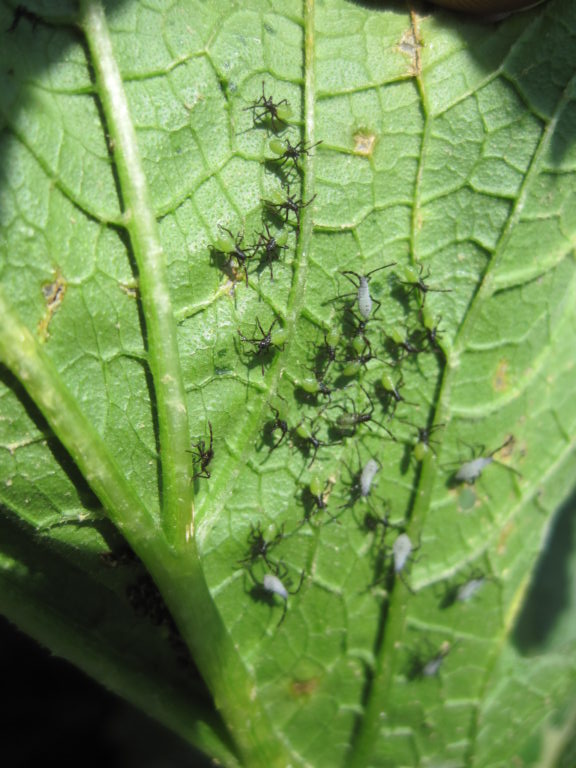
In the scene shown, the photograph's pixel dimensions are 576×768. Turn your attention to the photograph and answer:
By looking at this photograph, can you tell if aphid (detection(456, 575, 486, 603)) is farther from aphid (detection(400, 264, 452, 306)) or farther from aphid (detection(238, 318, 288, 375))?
aphid (detection(238, 318, 288, 375))

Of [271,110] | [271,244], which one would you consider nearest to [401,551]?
[271,244]

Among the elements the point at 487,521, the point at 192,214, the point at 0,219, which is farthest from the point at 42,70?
the point at 487,521

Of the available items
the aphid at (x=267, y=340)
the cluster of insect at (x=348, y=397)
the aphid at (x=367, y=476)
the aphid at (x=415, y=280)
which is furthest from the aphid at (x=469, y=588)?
the aphid at (x=267, y=340)

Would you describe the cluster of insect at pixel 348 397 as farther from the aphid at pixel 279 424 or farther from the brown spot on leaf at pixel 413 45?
the brown spot on leaf at pixel 413 45

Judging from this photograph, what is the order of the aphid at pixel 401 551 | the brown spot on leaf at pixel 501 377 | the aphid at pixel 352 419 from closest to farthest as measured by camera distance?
the aphid at pixel 352 419 < the aphid at pixel 401 551 < the brown spot on leaf at pixel 501 377

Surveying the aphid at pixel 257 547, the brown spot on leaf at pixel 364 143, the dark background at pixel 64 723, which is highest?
the brown spot on leaf at pixel 364 143
